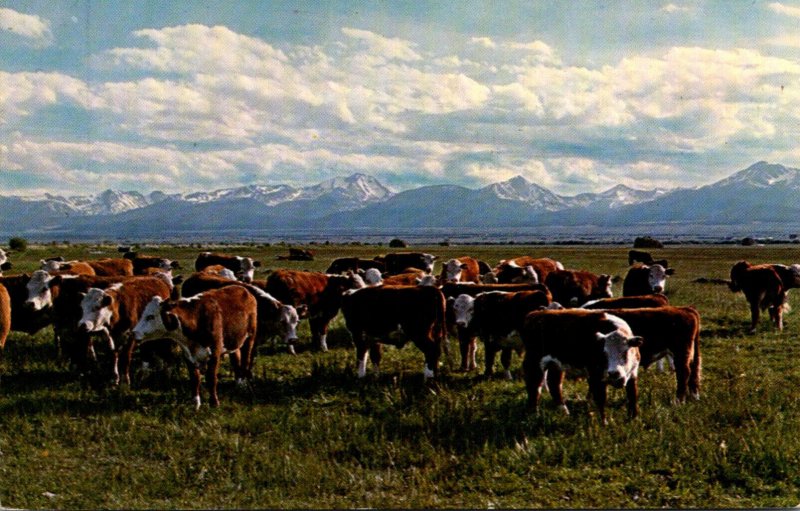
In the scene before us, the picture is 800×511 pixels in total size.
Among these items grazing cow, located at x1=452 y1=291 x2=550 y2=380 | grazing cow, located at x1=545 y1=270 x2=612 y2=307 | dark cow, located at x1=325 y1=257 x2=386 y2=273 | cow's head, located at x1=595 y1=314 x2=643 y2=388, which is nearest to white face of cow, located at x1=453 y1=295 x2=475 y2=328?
grazing cow, located at x1=452 y1=291 x2=550 y2=380

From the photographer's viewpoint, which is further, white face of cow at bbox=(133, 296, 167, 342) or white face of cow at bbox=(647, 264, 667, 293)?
white face of cow at bbox=(647, 264, 667, 293)

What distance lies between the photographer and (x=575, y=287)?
2088 centimetres

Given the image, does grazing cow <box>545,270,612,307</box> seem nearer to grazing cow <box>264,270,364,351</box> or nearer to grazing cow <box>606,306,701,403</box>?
grazing cow <box>264,270,364,351</box>

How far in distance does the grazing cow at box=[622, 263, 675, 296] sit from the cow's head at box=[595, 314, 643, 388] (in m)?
12.1

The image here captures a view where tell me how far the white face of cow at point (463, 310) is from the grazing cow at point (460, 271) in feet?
25.0

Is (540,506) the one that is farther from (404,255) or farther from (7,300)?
(404,255)

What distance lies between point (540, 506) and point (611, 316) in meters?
3.91

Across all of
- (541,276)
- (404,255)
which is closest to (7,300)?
(541,276)

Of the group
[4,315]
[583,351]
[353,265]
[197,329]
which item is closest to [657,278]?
[583,351]

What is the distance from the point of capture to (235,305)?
42.8 ft

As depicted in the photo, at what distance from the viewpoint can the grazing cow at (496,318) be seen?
1362 cm

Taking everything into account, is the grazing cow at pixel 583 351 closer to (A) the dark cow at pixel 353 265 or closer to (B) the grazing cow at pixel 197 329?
(B) the grazing cow at pixel 197 329

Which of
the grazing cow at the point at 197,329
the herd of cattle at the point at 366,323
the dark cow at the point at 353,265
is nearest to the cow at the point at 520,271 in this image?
the herd of cattle at the point at 366,323

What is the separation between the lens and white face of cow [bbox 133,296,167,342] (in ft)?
38.8
